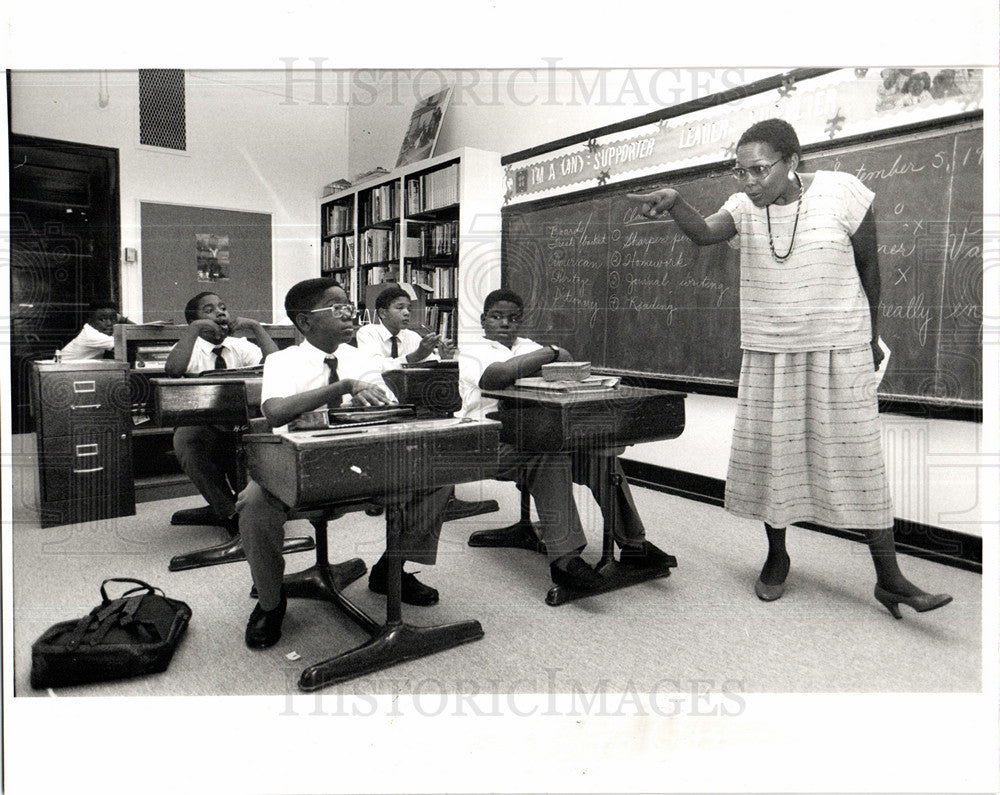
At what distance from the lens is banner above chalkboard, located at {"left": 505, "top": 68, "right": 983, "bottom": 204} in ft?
5.26

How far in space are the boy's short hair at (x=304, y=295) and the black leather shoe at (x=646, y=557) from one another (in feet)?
4.51

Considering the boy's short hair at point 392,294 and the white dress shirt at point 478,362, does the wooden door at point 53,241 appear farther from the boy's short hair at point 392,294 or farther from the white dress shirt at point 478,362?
the white dress shirt at point 478,362

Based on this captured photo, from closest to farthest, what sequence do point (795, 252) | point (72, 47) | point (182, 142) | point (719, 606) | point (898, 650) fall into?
point (72, 47)
point (182, 142)
point (898, 650)
point (795, 252)
point (719, 606)

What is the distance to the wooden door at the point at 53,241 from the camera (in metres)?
1.42

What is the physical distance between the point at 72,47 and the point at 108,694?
1473mm

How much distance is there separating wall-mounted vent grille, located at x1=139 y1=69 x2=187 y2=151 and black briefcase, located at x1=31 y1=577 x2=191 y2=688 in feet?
3.57

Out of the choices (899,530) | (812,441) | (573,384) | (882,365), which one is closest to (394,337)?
(573,384)

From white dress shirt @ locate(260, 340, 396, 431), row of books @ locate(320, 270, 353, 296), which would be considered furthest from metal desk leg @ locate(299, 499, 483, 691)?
row of books @ locate(320, 270, 353, 296)

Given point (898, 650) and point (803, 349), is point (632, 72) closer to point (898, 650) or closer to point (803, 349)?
point (803, 349)

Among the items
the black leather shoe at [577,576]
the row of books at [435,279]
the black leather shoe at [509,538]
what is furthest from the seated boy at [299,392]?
the black leather shoe at [509,538]

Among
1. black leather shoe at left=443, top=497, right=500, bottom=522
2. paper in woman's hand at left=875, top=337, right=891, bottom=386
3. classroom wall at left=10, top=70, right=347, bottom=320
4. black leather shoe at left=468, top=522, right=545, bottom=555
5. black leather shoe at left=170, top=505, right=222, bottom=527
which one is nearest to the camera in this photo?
classroom wall at left=10, top=70, right=347, bottom=320

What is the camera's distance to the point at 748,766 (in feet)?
4.50

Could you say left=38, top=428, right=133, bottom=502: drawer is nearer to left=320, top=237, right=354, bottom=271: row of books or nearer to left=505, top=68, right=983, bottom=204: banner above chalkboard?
left=320, top=237, right=354, bottom=271: row of books

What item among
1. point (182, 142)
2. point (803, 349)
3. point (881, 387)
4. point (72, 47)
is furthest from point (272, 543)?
point (881, 387)
